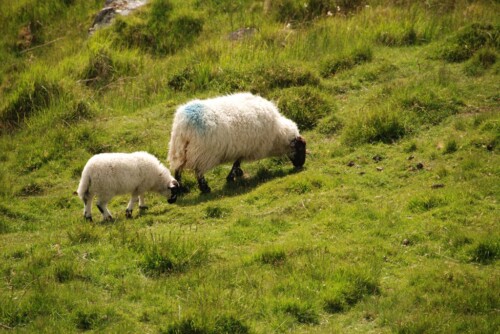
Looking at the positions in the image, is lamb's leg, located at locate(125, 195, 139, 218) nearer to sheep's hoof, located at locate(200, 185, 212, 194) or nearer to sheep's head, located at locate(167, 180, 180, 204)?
sheep's head, located at locate(167, 180, 180, 204)

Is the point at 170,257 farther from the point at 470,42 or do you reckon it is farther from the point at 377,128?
the point at 470,42

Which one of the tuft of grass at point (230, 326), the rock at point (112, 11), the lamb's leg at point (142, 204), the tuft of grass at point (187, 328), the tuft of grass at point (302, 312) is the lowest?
the lamb's leg at point (142, 204)

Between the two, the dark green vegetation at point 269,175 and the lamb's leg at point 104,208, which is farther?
the lamb's leg at point 104,208

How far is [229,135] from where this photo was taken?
39.7 feet

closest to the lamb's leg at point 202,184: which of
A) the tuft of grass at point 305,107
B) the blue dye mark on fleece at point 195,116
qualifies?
the blue dye mark on fleece at point 195,116

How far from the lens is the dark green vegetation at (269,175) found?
25.2 ft

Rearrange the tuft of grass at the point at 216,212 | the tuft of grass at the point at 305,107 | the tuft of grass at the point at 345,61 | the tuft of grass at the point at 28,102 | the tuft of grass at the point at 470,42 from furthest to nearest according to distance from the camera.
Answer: the tuft of grass at the point at 345,61, the tuft of grass at the point at 28,102, the tuft of grass at the point at 470,42, the tuft of grass at the point at 305,107, the tuft of grass at the point at 216,212

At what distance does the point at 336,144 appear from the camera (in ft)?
43.5

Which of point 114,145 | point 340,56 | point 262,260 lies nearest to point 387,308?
point 262,260

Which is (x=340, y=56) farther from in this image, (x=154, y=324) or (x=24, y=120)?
(x=154, y=324)

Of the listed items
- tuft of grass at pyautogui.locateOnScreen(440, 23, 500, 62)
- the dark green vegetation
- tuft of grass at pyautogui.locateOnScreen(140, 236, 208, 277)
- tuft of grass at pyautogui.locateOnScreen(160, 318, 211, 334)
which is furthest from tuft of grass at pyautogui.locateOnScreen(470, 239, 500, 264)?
tuft of grass at pyautogui.locateOnScreen(440, 23, 500, 62)

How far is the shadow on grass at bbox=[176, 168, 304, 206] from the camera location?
11836 mm

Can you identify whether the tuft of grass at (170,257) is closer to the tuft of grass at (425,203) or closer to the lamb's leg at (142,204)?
the tuft of grass at (425,203)

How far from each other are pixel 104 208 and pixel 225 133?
92.7 inches
